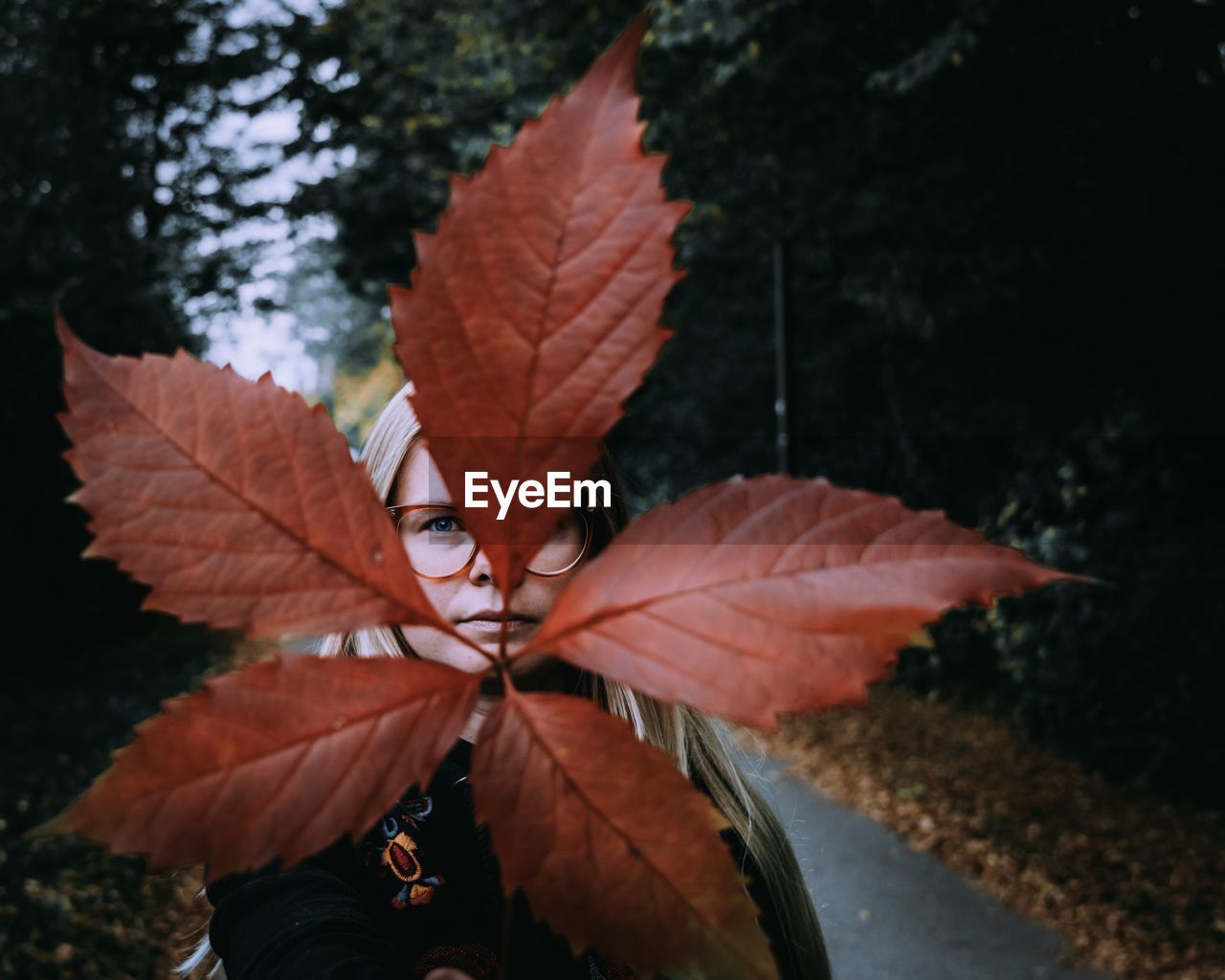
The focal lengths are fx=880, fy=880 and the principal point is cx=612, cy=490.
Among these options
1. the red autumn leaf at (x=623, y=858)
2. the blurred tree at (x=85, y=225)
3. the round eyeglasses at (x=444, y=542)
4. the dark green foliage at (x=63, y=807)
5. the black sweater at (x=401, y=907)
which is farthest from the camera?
the blurred tree at (x=85, y=225)

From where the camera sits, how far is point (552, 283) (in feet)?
0.92

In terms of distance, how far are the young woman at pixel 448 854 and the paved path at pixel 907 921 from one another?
2705 millimetres

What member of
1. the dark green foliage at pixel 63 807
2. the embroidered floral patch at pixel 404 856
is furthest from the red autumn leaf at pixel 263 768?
the dark green foliage at pixel 63 807

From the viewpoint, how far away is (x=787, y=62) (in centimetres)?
603

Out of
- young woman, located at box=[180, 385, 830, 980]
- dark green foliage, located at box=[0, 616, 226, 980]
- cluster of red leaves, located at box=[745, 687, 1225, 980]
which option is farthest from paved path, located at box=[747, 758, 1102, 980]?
dark green foliage, located at box=[0, 616, 226, 980]

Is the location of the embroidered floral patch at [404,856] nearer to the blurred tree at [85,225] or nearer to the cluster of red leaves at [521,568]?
the cluster of red leaves at [521,568]

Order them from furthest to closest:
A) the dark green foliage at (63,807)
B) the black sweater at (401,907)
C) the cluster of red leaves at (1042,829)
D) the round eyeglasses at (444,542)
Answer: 1. the cluster of red leaves at (1042,829)
2. the dark green foliage at (63,807)
3. the black sweater at (401,907)
4. the round eyeglasses at (444,542)

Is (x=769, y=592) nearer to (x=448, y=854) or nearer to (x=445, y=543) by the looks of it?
(x=445, y=543)

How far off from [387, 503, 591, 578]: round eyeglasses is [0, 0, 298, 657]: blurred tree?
289 inches

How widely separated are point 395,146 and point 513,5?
72.9 inches

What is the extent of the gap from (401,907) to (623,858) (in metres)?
0.90

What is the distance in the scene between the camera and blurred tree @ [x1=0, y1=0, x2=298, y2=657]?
8.01 meters

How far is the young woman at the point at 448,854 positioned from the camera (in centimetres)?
58

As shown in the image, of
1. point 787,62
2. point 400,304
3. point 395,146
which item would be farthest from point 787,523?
point 395,146
